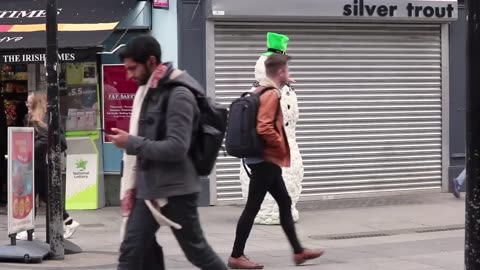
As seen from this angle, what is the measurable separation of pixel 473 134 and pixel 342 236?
469cm

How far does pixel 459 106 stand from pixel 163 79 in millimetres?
9959

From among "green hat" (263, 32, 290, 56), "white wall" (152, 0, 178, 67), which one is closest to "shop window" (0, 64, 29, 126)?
"white wall" (152, 0, 178, 67)

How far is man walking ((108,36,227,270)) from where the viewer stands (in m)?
4.61

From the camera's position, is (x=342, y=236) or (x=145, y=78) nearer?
(x=145, y=78)

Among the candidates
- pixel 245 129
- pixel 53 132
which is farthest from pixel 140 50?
pixel 53 132

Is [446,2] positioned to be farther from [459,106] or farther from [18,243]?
[18,243]

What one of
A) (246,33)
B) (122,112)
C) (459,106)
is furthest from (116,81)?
(459,106)

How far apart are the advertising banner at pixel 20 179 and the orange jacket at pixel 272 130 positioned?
8.70 feet

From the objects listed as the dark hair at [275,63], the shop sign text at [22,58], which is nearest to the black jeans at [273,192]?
the dark hair at [275,63]

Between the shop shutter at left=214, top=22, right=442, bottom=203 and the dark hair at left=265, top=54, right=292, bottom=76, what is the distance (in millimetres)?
5006

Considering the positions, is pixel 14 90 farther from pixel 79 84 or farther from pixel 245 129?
pixel 245 129

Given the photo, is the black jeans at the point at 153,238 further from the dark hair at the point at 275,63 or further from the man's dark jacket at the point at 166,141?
the dark hair at the point at 275,63

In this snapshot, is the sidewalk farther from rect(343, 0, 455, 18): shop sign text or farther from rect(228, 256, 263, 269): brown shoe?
rect(343, 0, 455, 18): shop sign text

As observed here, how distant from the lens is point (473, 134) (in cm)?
516
